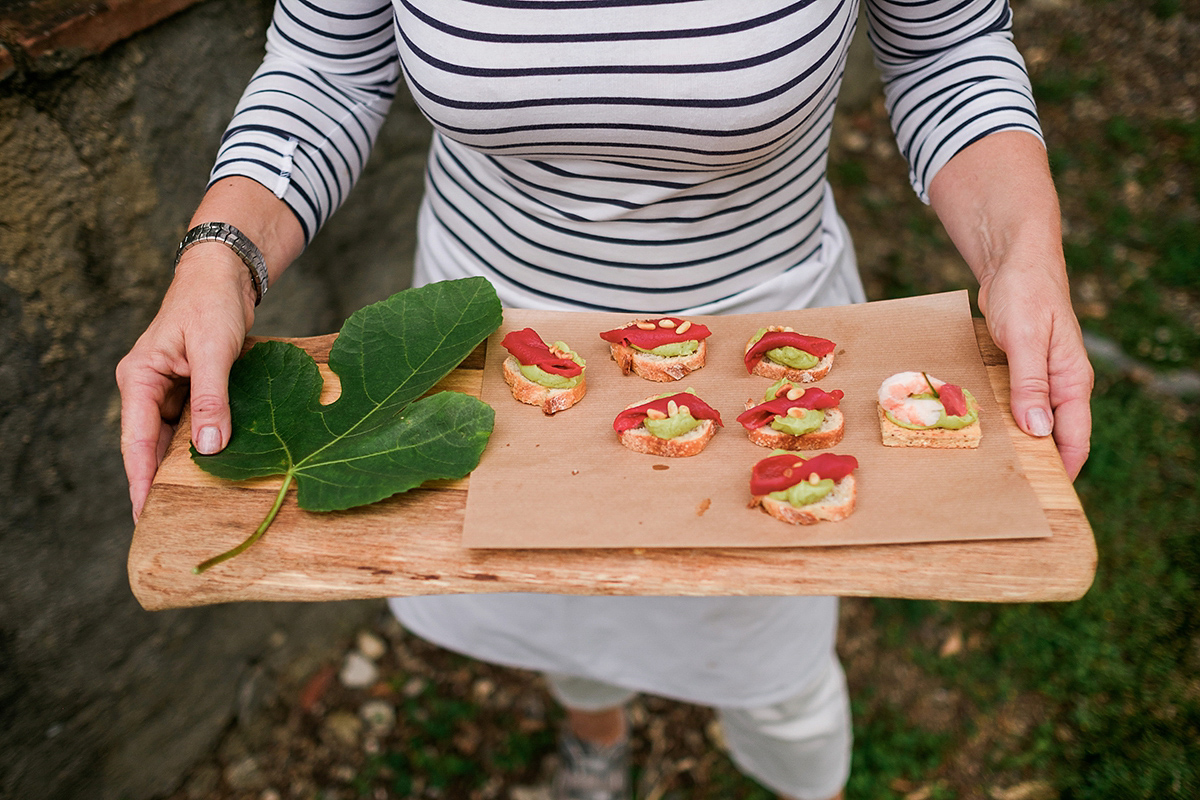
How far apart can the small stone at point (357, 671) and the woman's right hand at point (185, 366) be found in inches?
82.6

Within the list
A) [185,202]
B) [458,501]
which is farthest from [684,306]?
[185,202]

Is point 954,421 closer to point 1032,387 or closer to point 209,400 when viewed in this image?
point 1032,387

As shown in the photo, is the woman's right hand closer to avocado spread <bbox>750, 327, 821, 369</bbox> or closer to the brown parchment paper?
the brown parchment paper

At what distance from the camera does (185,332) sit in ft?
5.18

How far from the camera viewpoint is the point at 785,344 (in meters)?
1.79

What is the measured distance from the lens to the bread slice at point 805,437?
1.68m

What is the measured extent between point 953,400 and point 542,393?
2.62ft

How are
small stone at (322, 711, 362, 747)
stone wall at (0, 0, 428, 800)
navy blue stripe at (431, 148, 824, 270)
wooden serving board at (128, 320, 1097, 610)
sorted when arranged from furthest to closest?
small stone at (322, 711, 362, 747), stone wall at (0, 0, 428, 800), navy blue stripe at (431, 148, 824, 270), wooden serving board at (128, 320, 1097, 610)

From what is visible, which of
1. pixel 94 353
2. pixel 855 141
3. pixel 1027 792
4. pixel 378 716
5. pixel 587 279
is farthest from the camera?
pixel 855 141

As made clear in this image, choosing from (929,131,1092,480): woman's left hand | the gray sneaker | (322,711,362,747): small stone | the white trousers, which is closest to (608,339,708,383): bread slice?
(929,131,1092,480): woman's left hand

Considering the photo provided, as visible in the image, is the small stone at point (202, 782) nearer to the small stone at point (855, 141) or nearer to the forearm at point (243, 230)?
the forearm at point (243, 230)

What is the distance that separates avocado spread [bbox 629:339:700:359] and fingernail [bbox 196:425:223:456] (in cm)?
83

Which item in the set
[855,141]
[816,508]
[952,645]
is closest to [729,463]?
[816,508]

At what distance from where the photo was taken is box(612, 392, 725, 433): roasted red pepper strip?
1707mm
